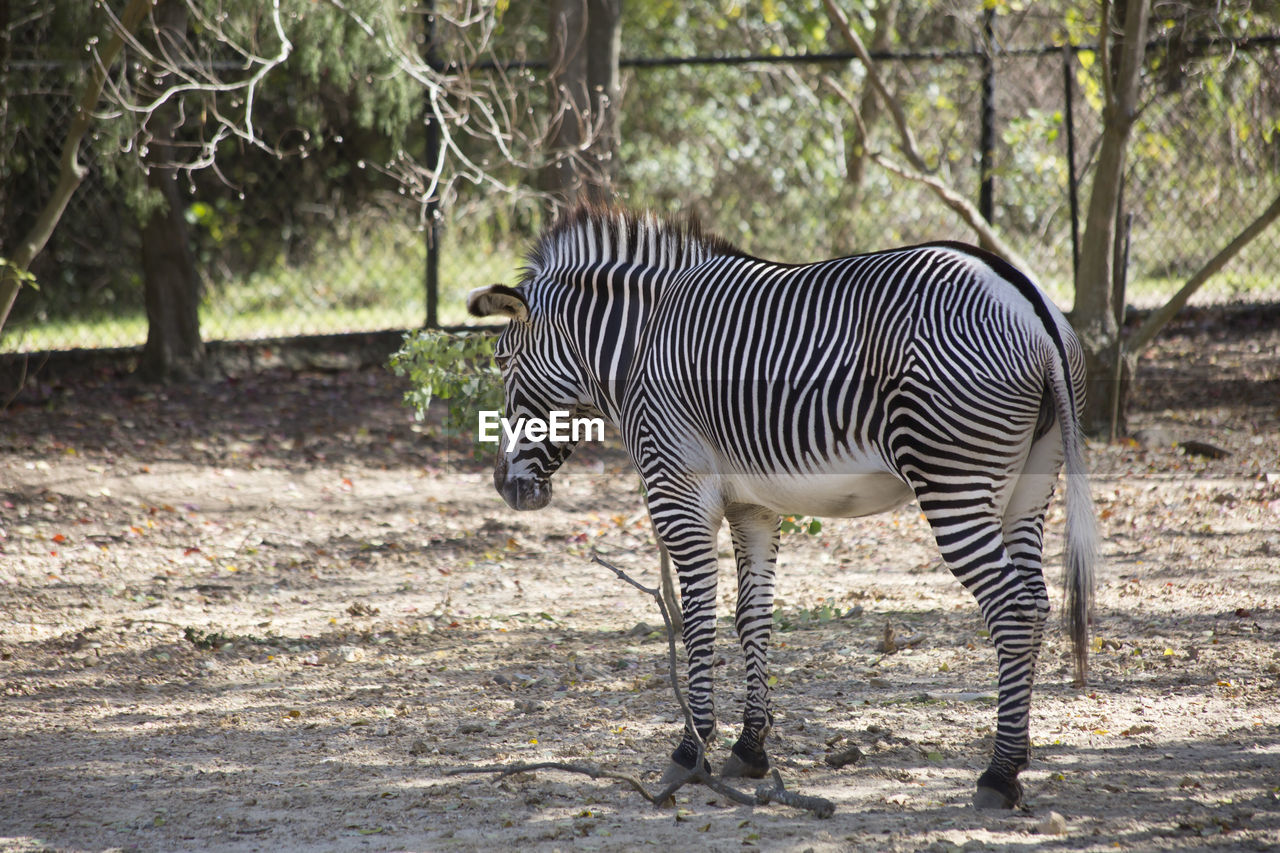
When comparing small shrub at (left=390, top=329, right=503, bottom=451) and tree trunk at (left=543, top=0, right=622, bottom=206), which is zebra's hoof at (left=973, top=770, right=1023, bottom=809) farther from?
tree trunk at (left=543, top=0, right=622, bottom=206)

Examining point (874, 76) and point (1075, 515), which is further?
point (874, 76)

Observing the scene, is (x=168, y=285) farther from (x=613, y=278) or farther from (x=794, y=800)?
(x=794, y=800)

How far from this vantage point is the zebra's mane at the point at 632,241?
13.3ft

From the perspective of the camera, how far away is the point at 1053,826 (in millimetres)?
3203

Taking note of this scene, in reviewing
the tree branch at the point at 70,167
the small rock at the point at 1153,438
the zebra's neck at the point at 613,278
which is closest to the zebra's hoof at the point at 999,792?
the zebra's neck at the point at 613,278

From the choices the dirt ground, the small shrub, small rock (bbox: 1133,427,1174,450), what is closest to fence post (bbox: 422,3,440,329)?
the dirt ground

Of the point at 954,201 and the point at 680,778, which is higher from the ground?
the point at 954,201

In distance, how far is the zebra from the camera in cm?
331

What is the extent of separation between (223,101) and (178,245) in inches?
49.6

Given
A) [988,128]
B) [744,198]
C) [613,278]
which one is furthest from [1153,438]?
[744,198]

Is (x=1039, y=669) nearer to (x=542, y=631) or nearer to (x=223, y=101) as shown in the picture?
(x=542, y=631)

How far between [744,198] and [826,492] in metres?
9.94

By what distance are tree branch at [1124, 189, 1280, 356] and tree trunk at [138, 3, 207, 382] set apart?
736 centimetres

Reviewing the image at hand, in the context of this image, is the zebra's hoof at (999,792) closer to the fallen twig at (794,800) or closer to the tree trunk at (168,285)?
the fallen twig at (794,800)
